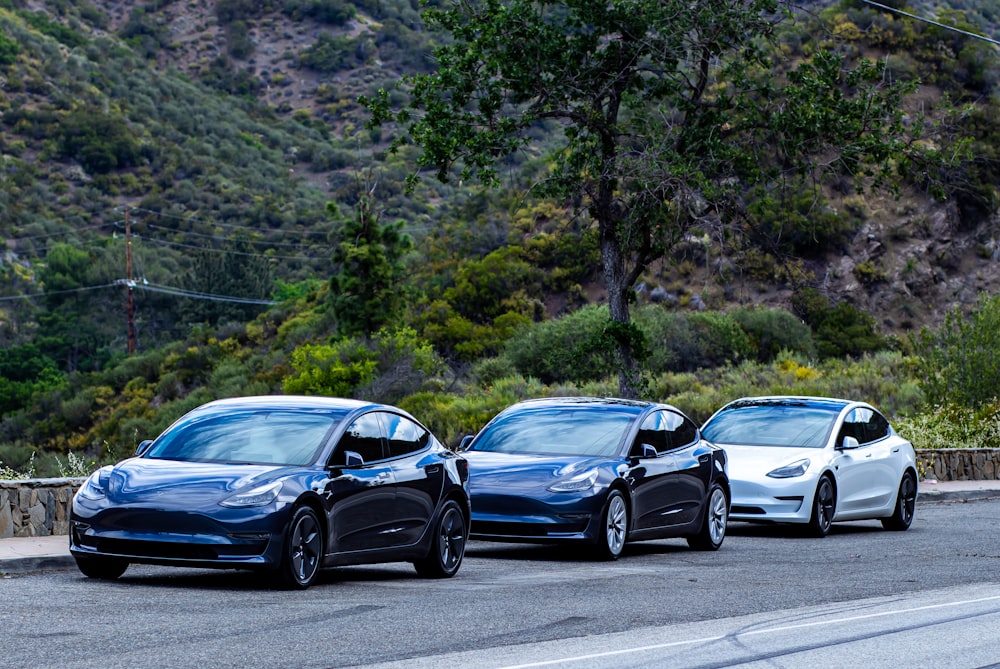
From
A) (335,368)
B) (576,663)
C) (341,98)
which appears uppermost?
(341,98)

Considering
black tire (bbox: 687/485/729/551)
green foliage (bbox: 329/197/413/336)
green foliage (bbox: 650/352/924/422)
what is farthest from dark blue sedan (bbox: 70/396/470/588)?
green foliage (bbox: 329/197/413/336)

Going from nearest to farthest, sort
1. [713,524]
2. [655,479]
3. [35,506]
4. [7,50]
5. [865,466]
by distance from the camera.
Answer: [35,506]
[655,479]
[713,524]
[865,466]
[7,50]

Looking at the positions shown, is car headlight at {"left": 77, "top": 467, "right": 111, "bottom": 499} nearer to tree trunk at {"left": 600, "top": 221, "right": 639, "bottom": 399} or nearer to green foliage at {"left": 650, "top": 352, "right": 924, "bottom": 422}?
tree trunk at {"left": 600, "top": 221, "right": 639, "bottom": 399}

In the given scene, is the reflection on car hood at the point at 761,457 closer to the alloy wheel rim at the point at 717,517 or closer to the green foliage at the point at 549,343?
the alloy wheel rim at the point at 717,517

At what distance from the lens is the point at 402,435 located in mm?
12352

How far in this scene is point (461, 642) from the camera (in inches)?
339

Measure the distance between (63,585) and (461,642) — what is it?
3710mm

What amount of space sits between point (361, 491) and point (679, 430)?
17.9 feet

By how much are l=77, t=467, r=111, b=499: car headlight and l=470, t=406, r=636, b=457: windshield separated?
5152mm

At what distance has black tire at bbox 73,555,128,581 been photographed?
10820 mm

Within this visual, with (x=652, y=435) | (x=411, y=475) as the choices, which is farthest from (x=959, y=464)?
(x=411, y=475)

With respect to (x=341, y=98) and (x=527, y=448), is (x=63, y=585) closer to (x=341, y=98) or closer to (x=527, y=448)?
(x=527, y=448)

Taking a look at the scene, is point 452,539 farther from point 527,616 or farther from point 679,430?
point 679,430

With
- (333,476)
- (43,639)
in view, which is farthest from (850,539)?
(43,639)
